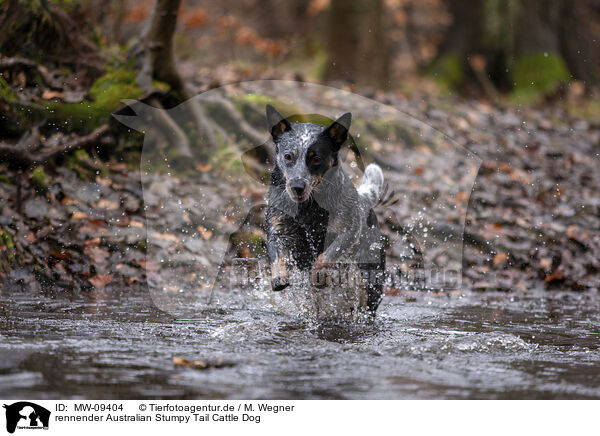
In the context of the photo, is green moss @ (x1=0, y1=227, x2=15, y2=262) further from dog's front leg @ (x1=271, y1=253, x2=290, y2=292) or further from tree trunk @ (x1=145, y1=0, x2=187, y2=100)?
tree trunk @ (x1=145, y1=0, x2=187, y2=100)

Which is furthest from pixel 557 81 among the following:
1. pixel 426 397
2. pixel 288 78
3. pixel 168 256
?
pixel 426 397

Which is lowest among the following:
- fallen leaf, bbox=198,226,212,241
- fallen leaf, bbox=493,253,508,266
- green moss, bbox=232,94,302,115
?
fallen leaf, bbox=493,253,508,266

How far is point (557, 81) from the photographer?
15945 mm

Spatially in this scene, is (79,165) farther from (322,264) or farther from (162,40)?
(322,264)

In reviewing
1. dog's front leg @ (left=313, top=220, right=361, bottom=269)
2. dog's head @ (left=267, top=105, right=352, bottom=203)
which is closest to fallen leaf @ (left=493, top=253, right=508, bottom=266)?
dog's front leg @ (left=313, top=220, right=361, bottom=269)

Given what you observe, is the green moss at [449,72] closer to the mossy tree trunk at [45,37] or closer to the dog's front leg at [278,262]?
the mossy tree trunk at [45,37]

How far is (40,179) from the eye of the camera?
743 cm

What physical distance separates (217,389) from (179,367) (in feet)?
1.41
